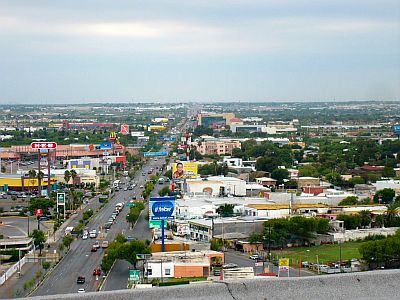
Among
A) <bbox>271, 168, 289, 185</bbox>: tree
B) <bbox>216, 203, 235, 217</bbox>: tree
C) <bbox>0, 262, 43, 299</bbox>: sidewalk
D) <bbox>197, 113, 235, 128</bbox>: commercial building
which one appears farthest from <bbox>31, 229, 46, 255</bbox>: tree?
<bbox>197, 113, 235, 128</bbox>: commercial building

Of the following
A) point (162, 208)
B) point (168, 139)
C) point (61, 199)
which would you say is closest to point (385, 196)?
point (61, 199)

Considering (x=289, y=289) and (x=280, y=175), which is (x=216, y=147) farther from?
(x=289, y=289)

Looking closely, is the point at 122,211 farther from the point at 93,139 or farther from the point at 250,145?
the point at 93,139

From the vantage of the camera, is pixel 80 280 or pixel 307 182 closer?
pixel 80 280

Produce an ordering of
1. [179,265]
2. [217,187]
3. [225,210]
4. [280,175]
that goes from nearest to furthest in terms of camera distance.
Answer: [179,265] < [225,210] < [217,187] < [280,175]

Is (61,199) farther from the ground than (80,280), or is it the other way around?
(80,280)

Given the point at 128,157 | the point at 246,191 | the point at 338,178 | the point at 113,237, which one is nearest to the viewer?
the point at 113,237

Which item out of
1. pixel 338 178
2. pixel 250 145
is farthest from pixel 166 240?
pixel 250 145
